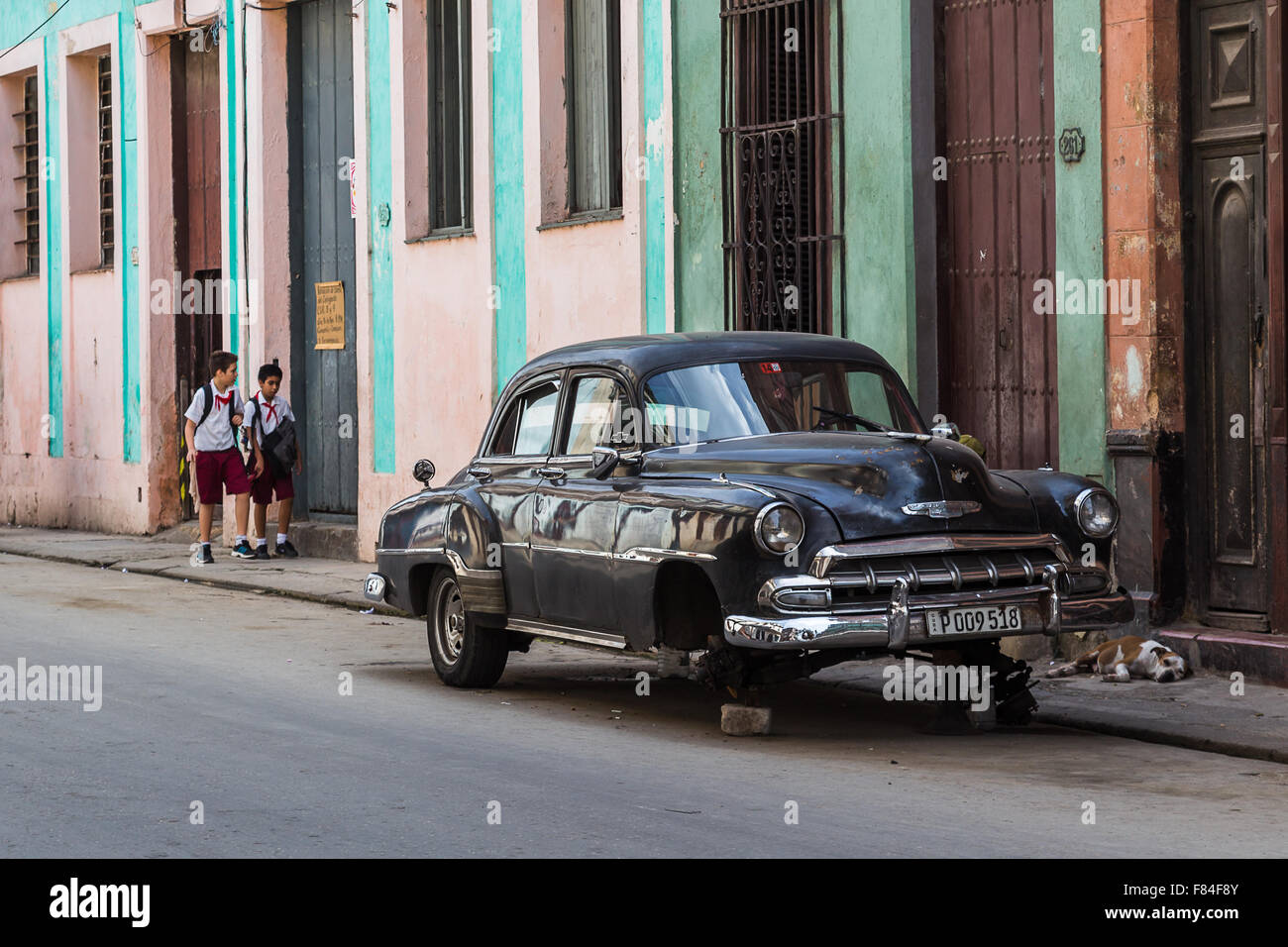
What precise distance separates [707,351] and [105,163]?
16256 millimetres

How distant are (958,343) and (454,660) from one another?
4.14m

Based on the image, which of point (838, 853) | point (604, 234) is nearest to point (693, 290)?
point (604, 234)

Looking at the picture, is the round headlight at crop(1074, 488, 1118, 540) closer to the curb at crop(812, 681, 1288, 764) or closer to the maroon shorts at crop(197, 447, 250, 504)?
the curb at crop(812, 681, 1288, 764)

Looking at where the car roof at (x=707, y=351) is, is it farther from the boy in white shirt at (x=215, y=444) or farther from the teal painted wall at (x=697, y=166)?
the boy in white shirt at (x=215, y=444)

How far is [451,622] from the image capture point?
10961mm

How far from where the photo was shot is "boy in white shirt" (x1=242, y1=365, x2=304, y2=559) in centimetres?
1905

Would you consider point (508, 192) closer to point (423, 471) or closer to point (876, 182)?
point (876, 182)

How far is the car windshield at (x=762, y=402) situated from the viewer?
9477 mm

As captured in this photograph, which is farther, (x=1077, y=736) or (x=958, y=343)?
(x=958, y=343)

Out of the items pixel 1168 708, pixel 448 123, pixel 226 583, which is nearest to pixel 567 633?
pixel 1168 708

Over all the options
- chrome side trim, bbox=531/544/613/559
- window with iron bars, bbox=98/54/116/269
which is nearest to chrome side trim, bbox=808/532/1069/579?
chrome side trim, bbox=531/544/613/559

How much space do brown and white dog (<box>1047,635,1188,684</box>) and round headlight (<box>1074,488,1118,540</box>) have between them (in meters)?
1.77

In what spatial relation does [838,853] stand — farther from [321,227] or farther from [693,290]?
[321,227]

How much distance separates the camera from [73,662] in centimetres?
1164
